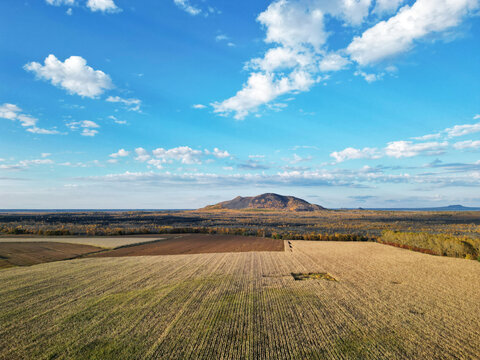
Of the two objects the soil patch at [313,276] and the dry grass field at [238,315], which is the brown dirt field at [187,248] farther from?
the soil patch at [313,276]

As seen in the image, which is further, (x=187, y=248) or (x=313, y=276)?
(x=187, y=248)

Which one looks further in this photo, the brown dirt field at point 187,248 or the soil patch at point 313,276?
the brown dirt field at point 187,248

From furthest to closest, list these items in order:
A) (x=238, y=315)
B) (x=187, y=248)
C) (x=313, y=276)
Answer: (x=187, y=248) → (x=313, y=276) → (x=238, y=315)

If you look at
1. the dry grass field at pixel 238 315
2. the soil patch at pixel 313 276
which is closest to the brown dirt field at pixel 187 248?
the dry grass field at pixel 238 315

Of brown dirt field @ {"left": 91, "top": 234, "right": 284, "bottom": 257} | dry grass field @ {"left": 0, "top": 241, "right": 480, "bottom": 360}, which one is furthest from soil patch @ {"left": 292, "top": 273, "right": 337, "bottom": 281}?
brown dirt field @ {"left": 91, "top": 234, "right": 284, "bottom": 257}

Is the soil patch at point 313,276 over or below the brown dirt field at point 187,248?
over

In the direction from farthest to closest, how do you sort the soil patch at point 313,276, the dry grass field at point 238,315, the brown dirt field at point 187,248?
the brown dirt field at point 187,248 → the soil patch at point 313,276 → the dry grass field at point 238,315

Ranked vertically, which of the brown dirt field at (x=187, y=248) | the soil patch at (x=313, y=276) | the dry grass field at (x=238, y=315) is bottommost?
the brown dirt field at (x=187, y=248)

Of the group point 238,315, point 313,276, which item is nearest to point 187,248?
point 313,276

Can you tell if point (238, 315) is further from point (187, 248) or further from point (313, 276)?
point (187, 248)
